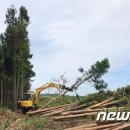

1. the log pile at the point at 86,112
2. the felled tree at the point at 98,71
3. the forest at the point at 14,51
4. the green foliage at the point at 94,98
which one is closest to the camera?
the log pile at the point at 86,112

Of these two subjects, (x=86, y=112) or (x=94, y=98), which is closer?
(x=86, y=112)

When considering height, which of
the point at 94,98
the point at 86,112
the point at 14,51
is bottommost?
the point at 86,112

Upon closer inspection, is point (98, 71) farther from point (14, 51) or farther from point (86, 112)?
point (14, 51)

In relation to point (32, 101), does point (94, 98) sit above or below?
below

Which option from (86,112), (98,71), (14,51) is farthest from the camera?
(14,51)

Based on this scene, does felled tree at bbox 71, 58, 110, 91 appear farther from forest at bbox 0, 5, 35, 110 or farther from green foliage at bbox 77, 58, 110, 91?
forest at bbox 0, 5, 35, 110

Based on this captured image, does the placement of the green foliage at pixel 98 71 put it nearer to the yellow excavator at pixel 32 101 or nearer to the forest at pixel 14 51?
the yellow excavator at pixel 32 101

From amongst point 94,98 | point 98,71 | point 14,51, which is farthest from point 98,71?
point 14,51

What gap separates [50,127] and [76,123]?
3.23 ft

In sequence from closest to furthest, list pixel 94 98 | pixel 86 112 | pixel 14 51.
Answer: pixel 86 112 < pixel 94 98 < pixel 14 51

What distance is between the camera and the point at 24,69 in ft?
169

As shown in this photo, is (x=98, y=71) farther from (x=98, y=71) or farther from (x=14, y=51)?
(x=14, y=51)

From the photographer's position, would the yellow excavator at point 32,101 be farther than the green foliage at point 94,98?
Yes

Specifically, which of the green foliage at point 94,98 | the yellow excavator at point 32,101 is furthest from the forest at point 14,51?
the green foliage at point 94,98
